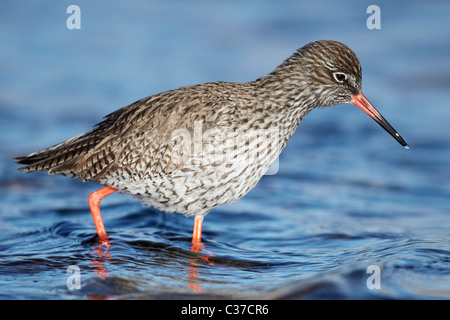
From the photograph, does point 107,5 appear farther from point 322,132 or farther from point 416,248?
point 416,248

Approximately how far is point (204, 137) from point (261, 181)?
4.07 meters

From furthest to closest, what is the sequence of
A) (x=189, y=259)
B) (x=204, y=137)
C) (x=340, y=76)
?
(x=340, y=76) < (x=189, y=259) < (x=204, y=137)

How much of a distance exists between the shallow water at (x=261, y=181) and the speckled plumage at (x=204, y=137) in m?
0.92

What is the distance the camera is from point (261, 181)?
11.4 meters

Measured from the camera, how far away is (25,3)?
19891 millimetres

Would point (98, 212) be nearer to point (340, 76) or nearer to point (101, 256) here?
point (101, 256)

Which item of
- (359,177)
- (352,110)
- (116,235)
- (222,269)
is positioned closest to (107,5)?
(352,110)

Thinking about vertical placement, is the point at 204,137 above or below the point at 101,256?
above

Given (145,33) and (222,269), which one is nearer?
(222,269)

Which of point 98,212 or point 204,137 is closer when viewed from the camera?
point 204,137

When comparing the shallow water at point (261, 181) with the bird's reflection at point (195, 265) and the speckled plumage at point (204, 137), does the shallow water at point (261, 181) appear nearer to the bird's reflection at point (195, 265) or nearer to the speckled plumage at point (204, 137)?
the bird's reflection at point (195, 265)

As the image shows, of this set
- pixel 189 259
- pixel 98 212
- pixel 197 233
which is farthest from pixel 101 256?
pixel 197 233

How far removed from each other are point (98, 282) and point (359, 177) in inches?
240

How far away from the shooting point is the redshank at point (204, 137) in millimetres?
7500
